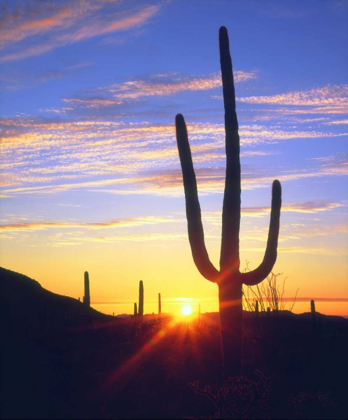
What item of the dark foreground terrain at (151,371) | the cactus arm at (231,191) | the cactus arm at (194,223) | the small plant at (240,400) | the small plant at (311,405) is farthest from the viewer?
the cactus arm at (194,223)

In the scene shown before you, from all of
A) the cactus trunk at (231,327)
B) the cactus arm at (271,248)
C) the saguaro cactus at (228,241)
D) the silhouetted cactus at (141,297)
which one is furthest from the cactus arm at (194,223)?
the silhouetted cactus at (141,297)

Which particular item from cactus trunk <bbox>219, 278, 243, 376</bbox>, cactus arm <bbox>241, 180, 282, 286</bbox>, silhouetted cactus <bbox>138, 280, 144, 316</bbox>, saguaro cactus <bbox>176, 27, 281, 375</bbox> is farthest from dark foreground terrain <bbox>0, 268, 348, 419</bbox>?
silhouetted cactus <bbox>138, 280, 144, 316</bbox>

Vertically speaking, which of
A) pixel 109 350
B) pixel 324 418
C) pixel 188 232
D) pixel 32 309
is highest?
pixel 188 232

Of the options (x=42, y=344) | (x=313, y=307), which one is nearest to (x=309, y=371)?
(x=42, y=344)

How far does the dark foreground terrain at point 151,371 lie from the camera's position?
10.6 m

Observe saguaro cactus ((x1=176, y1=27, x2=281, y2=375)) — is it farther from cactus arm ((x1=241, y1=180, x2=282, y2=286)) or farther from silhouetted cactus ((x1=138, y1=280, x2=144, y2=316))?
silhouetted cactus ((x1=138, y1=280, x2=144, y2=316))

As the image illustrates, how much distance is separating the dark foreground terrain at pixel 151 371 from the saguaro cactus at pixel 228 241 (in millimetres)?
1008

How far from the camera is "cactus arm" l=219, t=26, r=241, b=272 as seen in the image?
12.6 m

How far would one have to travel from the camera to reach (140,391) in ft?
38.0

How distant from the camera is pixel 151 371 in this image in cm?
1277

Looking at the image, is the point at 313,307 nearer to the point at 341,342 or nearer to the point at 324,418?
the point at 341,342

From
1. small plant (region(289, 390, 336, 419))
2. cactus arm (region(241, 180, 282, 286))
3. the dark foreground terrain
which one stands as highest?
cactus arm (region(241, 180, 282, 286))

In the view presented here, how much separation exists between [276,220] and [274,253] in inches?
29.9

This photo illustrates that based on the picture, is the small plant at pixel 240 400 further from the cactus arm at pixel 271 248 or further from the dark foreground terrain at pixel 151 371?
the cactus arm at pixel 271 248
